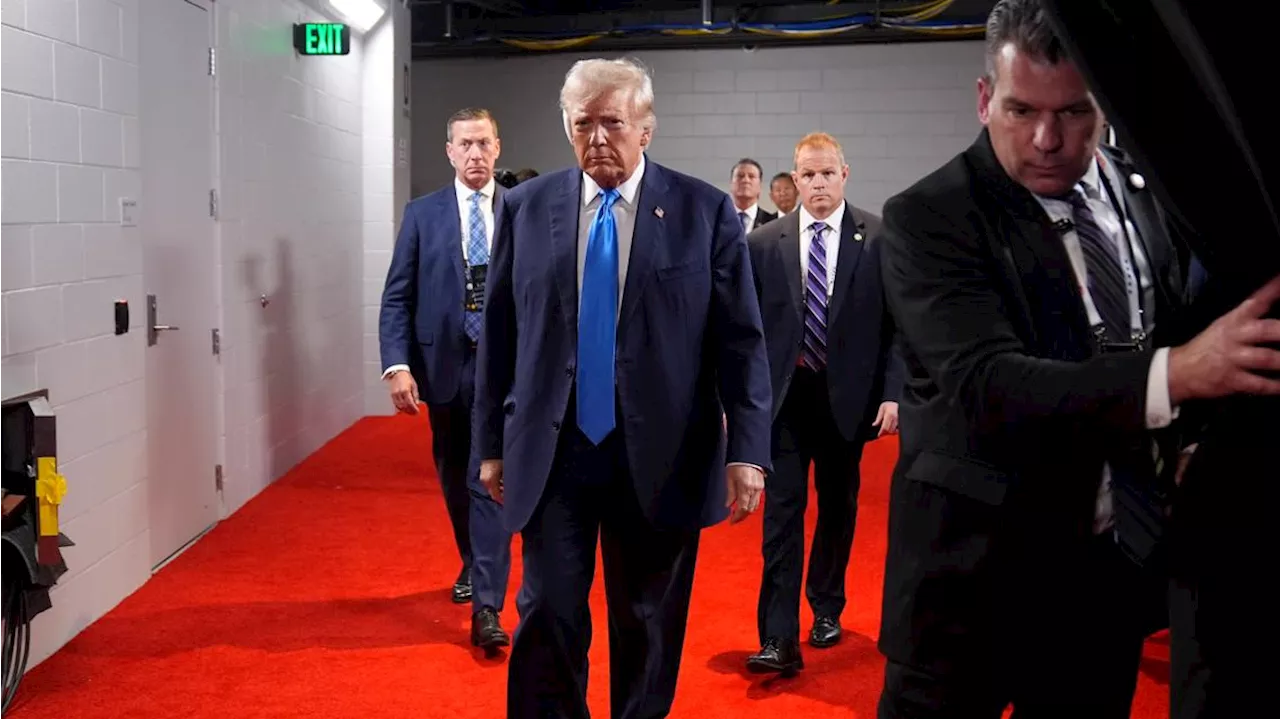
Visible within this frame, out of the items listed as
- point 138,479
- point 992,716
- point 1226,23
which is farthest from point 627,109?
point 138,479

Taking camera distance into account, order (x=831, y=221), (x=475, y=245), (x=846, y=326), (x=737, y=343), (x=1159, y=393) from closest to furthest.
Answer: (x=1159, y=393) → (x=737, y=343) → (x=846, y=326) → (x=831, y=221) → (x=475, y=245)

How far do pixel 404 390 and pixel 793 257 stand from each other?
128cm

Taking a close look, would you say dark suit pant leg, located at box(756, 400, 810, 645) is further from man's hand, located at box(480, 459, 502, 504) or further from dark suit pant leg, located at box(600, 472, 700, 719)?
man's hand, located at box(480, 459, 502, 504)

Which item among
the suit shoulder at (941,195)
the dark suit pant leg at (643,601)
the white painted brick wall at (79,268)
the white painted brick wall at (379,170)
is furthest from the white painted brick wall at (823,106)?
the suit shoulder at (941,195)

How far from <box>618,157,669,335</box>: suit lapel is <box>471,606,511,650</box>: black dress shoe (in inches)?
60.6

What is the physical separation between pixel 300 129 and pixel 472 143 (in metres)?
2.82

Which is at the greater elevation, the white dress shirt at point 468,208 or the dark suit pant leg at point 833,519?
the white dress shirt at point 468,208

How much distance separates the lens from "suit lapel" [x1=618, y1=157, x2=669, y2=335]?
260 cm

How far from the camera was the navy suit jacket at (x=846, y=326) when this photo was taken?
3674mm

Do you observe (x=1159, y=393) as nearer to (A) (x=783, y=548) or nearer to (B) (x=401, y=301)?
(A) (x=783, y=548)

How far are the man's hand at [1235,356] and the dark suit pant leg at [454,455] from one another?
10.2 ft

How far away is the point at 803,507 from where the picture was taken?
3654 millimetres

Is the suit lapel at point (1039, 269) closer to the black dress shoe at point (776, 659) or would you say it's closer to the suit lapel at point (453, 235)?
the black dress shoe at point (776, 659)

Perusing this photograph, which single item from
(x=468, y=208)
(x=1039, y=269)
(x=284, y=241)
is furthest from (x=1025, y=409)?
(x=284, y=241)
